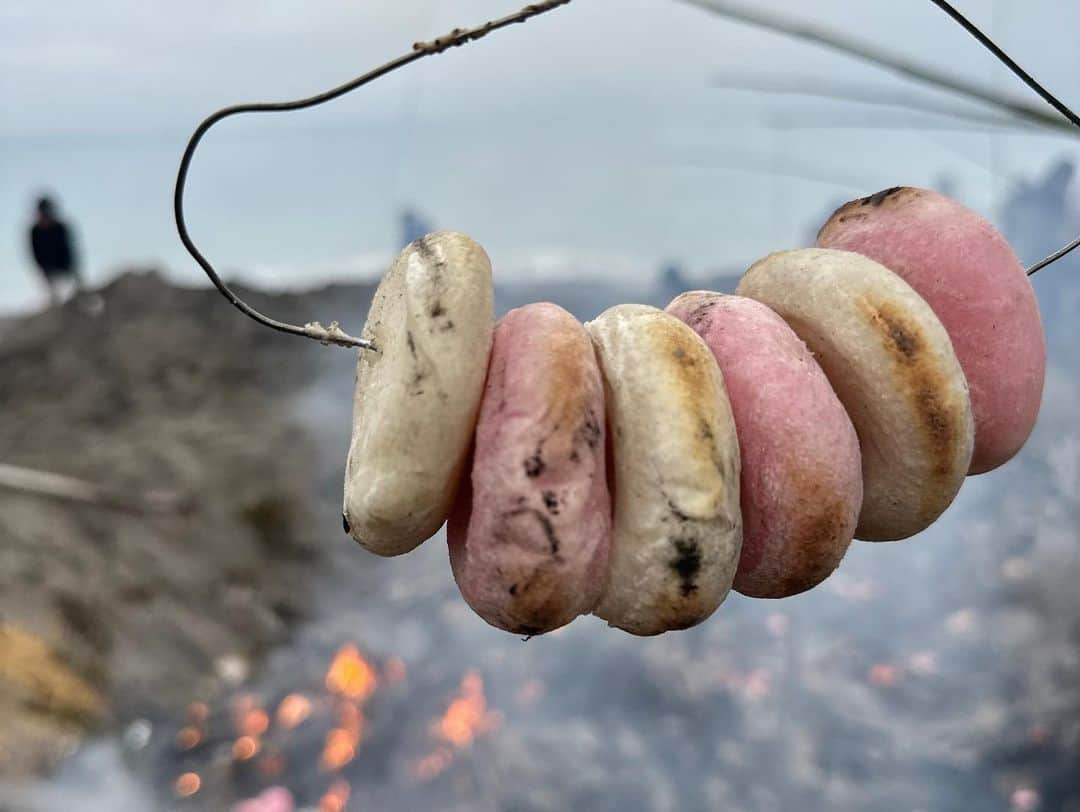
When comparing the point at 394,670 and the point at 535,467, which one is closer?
the point at 535,467

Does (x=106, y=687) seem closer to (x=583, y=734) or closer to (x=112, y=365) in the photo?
(x=583, y=734)

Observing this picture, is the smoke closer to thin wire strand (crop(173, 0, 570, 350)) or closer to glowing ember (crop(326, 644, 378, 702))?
glowing ember (crop(326, 644, 378, 702))

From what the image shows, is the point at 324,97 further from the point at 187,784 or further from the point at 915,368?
the point at 187,784

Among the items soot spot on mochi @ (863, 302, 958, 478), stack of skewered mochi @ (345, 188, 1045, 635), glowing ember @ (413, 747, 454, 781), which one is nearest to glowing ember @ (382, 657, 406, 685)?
glowing ember @ (413, 747, 454, 781)

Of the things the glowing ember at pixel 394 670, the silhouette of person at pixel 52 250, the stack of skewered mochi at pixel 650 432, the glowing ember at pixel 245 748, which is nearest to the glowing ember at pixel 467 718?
the glowing ember at pixel 394 670

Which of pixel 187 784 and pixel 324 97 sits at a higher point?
pixel 324 97

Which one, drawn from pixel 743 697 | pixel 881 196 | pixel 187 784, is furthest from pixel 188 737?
pixel 881 196

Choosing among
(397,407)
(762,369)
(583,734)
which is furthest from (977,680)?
(397,407)
